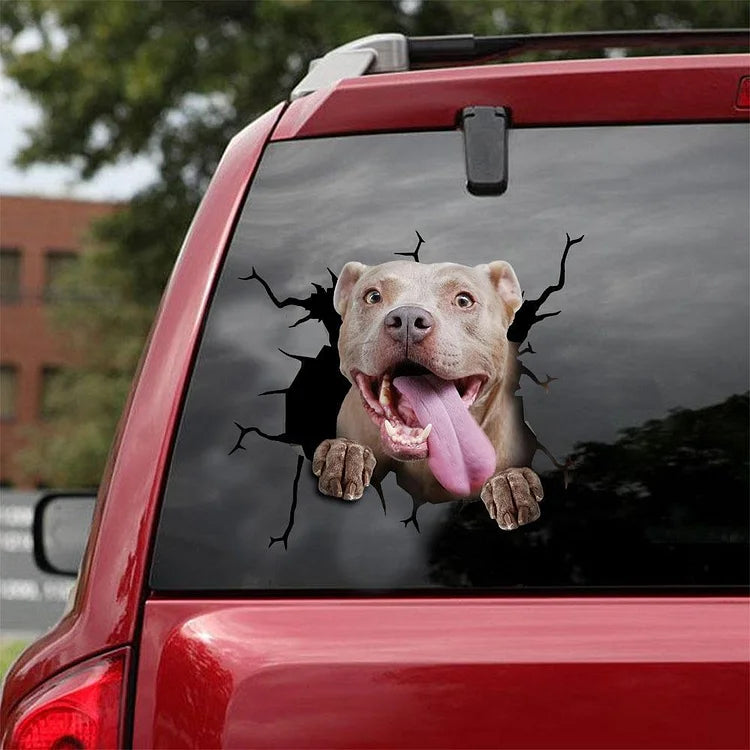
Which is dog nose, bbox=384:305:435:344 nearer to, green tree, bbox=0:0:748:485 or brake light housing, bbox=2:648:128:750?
brake light housing, bbox=2:648:128:750

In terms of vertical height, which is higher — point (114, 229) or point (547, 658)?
point (114, 229)

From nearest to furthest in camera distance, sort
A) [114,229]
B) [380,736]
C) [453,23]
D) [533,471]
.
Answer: [380,736], [533,471], [453,23], [114,229]

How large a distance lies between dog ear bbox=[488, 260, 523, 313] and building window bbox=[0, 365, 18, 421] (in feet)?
159

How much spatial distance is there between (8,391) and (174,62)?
35.9m

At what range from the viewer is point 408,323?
6.22 feet

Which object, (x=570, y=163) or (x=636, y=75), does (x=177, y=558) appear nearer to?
(x=570, y=163)

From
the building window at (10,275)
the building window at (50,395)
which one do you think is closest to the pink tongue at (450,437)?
the building window at (50,395)

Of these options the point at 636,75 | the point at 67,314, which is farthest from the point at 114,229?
the point at 67,314

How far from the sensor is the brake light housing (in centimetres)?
181

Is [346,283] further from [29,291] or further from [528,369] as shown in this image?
[29,291]

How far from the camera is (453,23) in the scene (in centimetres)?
1500

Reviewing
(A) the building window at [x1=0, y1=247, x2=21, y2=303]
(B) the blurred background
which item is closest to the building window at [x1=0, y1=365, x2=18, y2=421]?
(A) the building window at [x1=0, y1=247, x2=21, y2=303]

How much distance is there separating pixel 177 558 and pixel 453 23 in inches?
546

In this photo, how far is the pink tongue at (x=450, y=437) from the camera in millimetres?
1833
